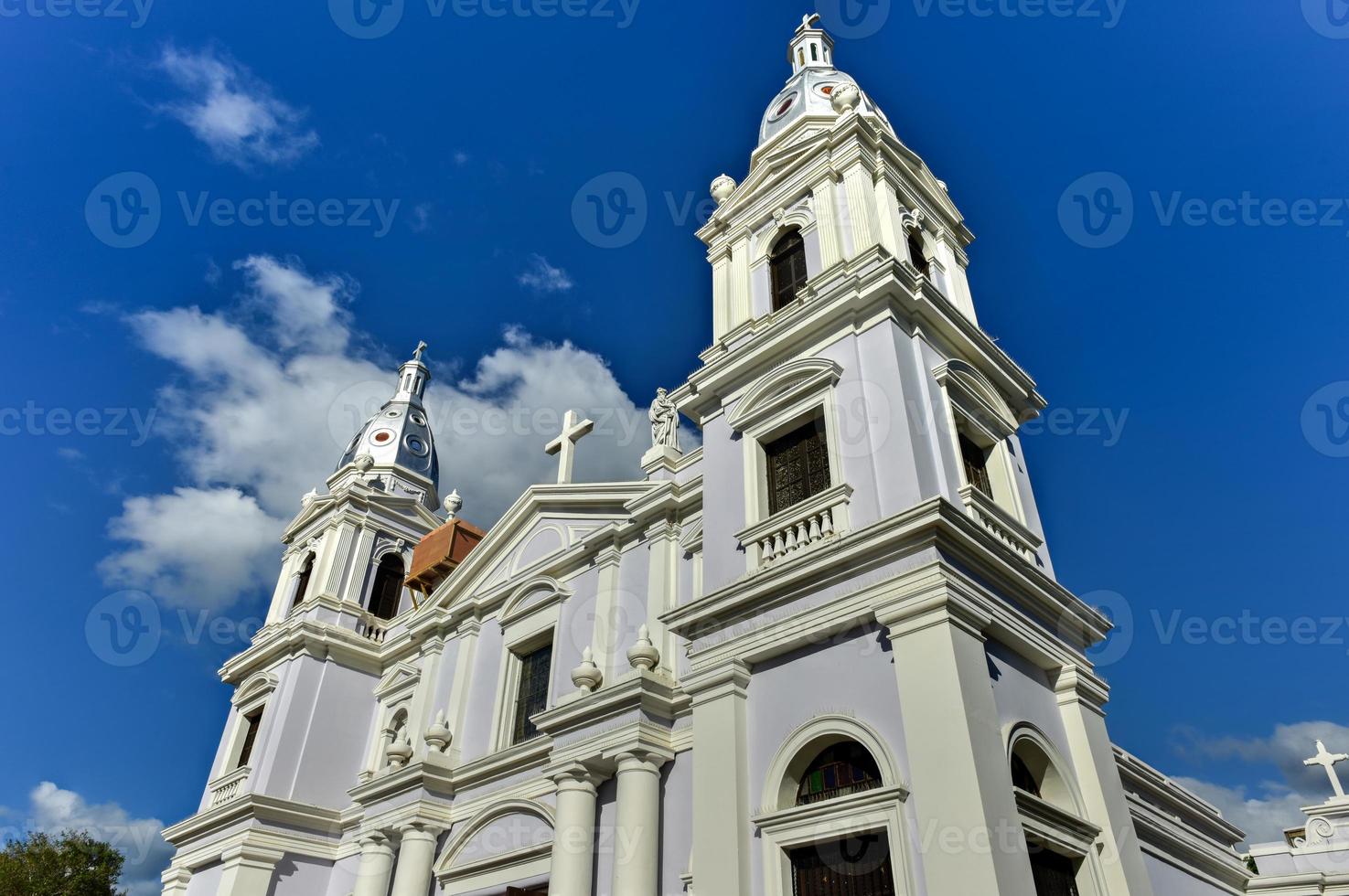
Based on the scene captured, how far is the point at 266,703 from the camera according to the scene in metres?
20.0

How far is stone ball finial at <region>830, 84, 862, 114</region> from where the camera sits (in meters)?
14.2

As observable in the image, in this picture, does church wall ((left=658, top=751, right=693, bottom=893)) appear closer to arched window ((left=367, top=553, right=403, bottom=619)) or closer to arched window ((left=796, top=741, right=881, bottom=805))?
arched window ((left=796, top=741, right=881, bottom=805))

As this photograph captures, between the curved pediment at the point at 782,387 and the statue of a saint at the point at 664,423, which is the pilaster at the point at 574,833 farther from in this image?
the statue of a saint at the point at 664,423

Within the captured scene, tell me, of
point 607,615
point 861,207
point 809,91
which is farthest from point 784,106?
point 607,615

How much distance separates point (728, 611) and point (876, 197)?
22.1 ft

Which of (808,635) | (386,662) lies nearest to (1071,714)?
(808,635)

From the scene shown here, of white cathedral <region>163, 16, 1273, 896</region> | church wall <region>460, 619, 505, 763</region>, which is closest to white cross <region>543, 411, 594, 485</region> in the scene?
white cathedral <region>163, 16, 1273, 896</region>

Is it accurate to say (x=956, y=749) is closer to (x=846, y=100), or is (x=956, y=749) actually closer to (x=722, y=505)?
(x=722, y=505)

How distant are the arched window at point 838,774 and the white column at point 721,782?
665 millimetres

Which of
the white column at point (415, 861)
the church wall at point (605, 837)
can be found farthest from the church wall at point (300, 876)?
the church wall at point (605, 837)

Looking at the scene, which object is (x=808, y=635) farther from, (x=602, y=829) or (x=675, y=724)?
(x=602, y=829)

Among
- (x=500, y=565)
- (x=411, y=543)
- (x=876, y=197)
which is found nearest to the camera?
(x=876, y=197)

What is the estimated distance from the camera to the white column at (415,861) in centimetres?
1464

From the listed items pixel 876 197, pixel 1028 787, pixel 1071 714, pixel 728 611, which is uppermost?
pixel 876 197
